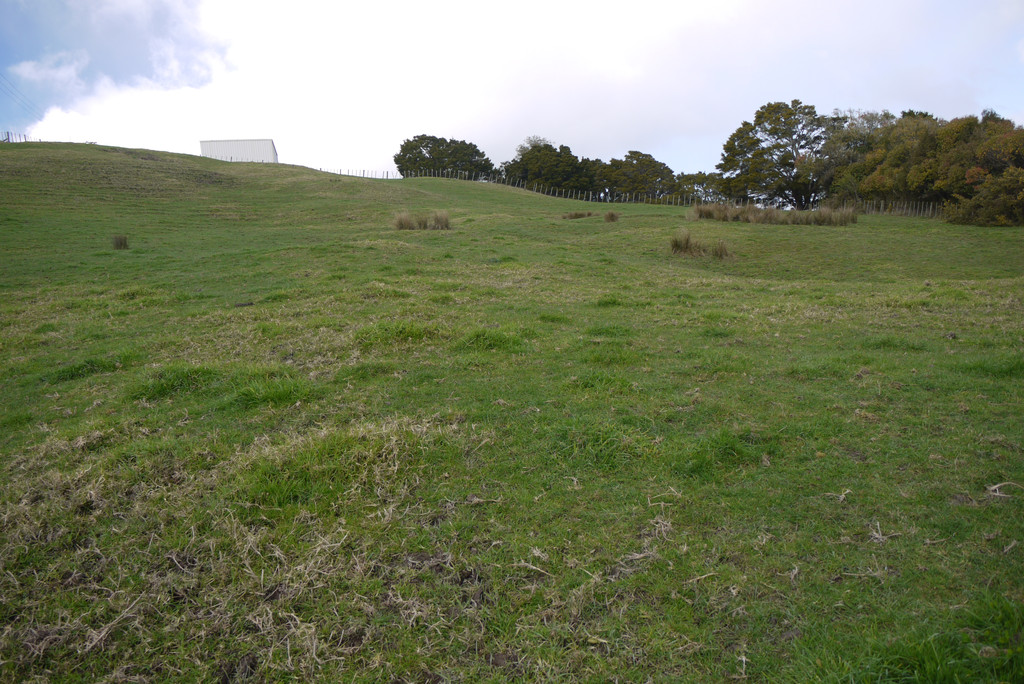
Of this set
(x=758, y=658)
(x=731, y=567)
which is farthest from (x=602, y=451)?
(x=758, y=658)

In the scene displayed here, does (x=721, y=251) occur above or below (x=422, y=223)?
below

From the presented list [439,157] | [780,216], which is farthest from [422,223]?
[439,157]

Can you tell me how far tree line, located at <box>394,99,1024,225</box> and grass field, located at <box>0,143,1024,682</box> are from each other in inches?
961

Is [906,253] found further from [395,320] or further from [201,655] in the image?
[201,655]

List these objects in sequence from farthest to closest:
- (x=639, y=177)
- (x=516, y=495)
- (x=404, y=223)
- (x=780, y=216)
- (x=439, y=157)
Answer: (x=439, y=157) < (x=639, y=177) < (x=780, y=216) < (x=404, y=223) < (x=516, y=495)

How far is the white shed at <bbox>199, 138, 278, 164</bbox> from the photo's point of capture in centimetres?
7369

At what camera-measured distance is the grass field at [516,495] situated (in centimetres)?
285

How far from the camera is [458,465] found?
463 cm

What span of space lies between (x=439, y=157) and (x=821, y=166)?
195 ft

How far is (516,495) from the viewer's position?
4.18m

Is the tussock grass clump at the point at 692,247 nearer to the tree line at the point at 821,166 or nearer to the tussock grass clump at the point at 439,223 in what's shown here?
the tussock grass clump at the point at 439,223

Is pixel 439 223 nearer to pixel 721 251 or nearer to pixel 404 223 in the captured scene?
pixel 404 223

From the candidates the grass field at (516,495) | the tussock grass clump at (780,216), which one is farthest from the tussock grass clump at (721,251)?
the grass field at (516,495)

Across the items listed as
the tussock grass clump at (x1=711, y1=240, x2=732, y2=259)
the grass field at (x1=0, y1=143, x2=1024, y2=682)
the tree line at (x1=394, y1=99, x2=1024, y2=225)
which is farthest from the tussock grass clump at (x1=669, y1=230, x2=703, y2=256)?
the tree line at (x1=394, y1=99, x2=1024, y2=225)
